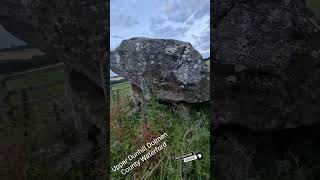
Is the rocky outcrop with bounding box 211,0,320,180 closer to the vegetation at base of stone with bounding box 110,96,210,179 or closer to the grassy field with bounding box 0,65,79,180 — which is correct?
the vegetation at base of stone with bounding box 110,96,210,179

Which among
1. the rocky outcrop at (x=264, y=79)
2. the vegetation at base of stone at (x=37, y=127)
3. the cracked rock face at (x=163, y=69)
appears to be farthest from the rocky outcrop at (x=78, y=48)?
the rocky outcrop at (x=264, y=79)

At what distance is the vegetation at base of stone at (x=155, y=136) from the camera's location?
3098mm

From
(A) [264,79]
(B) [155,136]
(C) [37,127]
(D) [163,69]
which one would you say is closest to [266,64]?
(A) [264,79]

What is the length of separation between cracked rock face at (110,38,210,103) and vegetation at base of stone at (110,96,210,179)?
18cm

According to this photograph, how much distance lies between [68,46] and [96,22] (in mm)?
272

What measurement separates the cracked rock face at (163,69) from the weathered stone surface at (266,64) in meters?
0.16

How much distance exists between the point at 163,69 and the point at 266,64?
0.78m

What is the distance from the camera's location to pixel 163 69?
130 inches

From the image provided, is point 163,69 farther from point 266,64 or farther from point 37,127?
point 37,127

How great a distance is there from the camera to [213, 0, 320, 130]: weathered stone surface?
317 cm

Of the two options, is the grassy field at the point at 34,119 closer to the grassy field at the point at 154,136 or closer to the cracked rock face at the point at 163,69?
the grassy field at the point at 154,136

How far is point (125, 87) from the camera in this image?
329 cm

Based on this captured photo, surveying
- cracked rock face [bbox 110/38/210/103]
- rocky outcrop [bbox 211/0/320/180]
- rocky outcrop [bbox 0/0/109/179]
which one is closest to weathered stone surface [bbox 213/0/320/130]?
rocky outcrop [bbox 211/0/320/180]

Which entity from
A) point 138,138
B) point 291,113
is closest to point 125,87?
point 138,138
